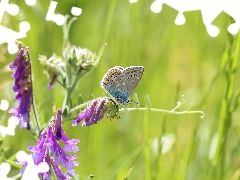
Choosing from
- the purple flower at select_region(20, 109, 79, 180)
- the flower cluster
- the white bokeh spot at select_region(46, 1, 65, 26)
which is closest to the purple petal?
the purple flower at select_region(20, 109, 79, 180)

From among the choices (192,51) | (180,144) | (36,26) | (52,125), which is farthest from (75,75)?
(192,51)

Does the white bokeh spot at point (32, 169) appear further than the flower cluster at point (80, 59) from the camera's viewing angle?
No

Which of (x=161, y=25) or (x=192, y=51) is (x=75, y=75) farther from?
(x=192, y=51)

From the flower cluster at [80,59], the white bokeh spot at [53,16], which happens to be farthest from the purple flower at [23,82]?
the white bokeh spot at [53,16]

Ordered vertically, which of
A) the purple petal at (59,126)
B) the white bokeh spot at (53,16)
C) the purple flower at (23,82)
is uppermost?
the white bokeh spot at (53,16)

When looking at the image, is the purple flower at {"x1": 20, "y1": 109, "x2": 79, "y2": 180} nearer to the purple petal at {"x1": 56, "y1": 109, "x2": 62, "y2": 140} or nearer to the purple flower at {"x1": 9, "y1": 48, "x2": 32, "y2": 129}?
the purple petal at {"x1": 56, "y1": 109, "x2": 62, "y2": 140}

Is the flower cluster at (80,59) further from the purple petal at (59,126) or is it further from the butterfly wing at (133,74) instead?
the purple petal at (59,126)

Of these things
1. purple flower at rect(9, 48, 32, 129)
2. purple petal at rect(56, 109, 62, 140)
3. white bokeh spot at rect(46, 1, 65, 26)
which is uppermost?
white bokeh spot at rect(46, 1, 65, 26)
